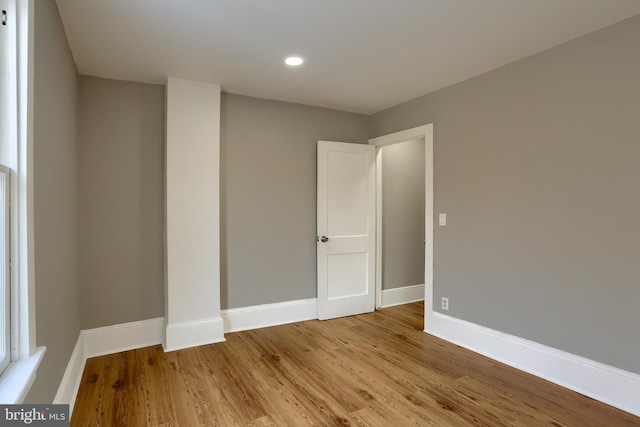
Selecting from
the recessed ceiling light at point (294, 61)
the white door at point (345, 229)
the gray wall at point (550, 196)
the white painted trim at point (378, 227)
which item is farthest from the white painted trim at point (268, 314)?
the recessed ceiling light at point (294, 61)

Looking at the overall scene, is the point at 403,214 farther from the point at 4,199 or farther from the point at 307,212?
the point at 4,199

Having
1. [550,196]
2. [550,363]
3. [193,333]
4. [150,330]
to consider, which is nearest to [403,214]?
[550,196]

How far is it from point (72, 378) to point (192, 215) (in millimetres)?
1511

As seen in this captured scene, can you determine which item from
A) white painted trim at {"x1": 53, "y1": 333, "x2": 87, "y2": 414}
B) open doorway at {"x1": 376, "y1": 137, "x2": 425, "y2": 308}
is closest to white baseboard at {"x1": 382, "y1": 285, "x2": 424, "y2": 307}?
open doorway at {"x1": 376, "y1": 137, "x2": 425, "y2": 308}

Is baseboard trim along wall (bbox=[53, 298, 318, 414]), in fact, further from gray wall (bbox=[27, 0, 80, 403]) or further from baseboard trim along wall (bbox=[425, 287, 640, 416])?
baseboard trim along wall (bbox=[425, 287, 640, 416])

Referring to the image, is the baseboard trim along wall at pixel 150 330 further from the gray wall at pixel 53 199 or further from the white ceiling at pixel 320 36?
the white ceiling at pixel 320 36

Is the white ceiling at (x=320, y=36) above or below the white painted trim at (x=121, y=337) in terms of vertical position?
above

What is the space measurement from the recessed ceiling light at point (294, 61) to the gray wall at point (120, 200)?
4.58 ft

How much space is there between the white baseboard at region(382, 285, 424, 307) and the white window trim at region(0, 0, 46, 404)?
3740mm

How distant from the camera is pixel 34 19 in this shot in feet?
5.00

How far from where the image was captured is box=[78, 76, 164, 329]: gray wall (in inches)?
120

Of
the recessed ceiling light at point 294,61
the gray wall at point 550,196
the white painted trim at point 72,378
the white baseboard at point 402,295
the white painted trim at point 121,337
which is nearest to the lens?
the white painted trim at point 72,378

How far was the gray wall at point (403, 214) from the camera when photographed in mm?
4551

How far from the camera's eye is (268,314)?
380 cm
